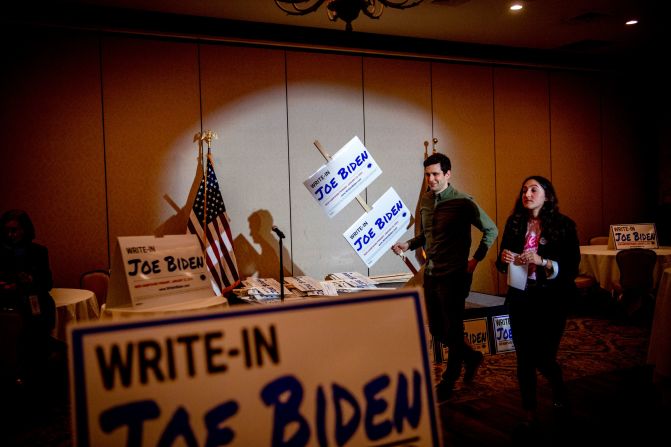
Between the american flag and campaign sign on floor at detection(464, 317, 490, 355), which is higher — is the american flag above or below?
above

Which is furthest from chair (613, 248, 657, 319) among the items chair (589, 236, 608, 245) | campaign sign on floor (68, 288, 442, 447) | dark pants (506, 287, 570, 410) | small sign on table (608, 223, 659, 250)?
campaign sign on floor (68, 288, 442, 447)

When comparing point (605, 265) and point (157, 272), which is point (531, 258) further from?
point (605, 265)

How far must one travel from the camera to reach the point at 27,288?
3557 mm

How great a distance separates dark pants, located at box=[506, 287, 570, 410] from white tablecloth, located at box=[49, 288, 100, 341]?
3094 millimetres

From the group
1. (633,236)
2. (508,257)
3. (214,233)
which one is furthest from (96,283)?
(633,236)

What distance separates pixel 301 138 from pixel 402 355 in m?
4.67

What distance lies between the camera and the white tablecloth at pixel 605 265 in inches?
208

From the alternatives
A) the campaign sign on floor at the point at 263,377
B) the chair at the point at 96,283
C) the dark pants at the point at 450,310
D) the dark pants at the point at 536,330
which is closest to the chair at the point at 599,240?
the dark pants at the point at 450,310

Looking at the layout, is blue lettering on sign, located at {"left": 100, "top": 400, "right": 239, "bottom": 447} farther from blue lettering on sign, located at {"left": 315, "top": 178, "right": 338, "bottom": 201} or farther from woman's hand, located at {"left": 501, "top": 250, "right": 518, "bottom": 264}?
blue lettering on sign, located at {"left": 315, "top": 178, "right": 338, "bottom": 201}

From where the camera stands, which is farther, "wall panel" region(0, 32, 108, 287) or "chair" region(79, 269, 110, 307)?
"wall panel" region(0, 32, 108, 287)

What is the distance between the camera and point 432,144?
624 centimetres

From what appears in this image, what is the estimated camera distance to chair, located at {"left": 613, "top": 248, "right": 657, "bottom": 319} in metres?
5.04

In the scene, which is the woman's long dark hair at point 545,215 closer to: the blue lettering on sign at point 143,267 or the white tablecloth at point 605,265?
the blue lettering on sign at point 143,267

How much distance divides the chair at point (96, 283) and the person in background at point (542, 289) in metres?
3.54
